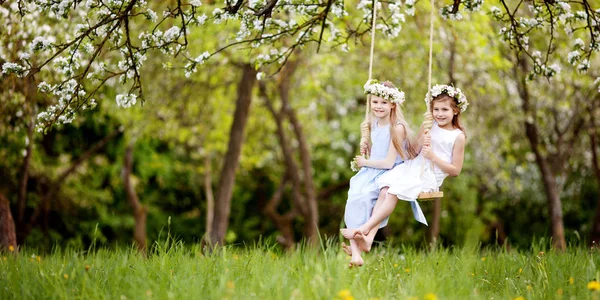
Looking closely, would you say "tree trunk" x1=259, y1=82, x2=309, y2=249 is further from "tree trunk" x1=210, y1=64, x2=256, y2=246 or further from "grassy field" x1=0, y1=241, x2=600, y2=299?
"grassy field" x1=0, y1=241, x2=600, y2=299

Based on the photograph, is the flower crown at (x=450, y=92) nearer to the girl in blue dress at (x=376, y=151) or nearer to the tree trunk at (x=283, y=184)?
the girl in blue dress at (x=376, y=151)

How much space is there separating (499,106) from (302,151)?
3.68 meters

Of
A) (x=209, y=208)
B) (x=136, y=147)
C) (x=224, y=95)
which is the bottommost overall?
(x=209, y=208)

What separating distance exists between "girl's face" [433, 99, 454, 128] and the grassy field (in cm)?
105

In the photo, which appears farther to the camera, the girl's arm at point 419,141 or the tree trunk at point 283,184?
the tree trunk at point 283,184

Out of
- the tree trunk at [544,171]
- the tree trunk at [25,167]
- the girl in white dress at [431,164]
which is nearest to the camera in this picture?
the girl in white dress at [431,164]

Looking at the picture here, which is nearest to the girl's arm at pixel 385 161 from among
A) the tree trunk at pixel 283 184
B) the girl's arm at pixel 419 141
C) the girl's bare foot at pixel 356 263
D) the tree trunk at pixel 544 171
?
the girl's arm at pixel 419 141

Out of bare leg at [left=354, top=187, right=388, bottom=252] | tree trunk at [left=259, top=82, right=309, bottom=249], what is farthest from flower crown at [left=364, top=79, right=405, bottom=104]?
tree trunk at [left=259, top=82, right=309, bottom=249]

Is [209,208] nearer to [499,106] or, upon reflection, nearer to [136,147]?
[136,147]

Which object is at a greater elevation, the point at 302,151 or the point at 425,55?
the point at 425,55

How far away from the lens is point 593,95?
451 inches

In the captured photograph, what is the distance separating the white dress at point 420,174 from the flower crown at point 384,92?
41 cm

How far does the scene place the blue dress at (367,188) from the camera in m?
5.30

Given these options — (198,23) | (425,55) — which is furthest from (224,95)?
(198,23)
